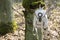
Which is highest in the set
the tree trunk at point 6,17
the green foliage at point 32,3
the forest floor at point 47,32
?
the green foliage at point 32,3

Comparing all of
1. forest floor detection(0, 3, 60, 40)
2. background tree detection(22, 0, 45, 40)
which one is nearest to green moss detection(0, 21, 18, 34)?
forest floor detection(0, 3, 60, 40)

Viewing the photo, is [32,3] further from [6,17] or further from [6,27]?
[6,27]

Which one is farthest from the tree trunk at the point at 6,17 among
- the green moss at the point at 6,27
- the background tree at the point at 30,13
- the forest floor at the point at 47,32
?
the background tree at the point at 30,13

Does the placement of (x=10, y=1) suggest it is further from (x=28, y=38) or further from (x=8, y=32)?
(x=28, y=38)

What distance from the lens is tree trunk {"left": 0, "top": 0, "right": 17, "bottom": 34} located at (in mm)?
7020

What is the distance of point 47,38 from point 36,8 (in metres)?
2.74

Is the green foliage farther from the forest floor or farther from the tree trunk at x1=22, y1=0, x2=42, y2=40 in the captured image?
the forest floor

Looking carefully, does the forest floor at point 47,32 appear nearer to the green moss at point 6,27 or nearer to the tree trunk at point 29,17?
the green moss at point 6,27

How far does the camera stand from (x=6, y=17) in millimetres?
7082

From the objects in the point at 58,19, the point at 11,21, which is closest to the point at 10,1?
the point at 11,21

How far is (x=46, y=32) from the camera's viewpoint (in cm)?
701

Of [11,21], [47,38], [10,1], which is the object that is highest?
[10,1]

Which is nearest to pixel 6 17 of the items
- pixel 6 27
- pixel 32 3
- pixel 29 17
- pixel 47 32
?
pixel 6 27

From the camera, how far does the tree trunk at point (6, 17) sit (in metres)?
7.02
